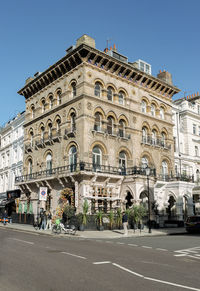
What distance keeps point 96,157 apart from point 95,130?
8.99 feet

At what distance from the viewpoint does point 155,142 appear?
35750 millimetres

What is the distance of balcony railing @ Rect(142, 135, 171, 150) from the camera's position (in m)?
34.5

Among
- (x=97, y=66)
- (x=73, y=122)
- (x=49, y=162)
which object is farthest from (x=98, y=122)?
(x=49, y=162)

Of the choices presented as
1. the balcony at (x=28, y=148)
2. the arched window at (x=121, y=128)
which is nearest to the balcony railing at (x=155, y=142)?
the arched window at (x=121, y=128)

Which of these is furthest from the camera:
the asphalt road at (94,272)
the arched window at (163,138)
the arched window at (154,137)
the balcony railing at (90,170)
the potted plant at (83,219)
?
the arched window at (163,138)

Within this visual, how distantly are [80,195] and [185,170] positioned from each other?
19.5 m

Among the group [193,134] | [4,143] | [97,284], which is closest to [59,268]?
[97,284]

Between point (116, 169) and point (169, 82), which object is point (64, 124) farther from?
point (169, 82)

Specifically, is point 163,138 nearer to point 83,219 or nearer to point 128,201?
point 128,201

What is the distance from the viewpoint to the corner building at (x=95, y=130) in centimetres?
2822

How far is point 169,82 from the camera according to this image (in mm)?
39250

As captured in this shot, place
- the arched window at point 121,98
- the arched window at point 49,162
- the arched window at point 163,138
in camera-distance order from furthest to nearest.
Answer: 1. the arched window at point 163,138
2. the arched window at point 121,98
3. the arched window at point 49,162

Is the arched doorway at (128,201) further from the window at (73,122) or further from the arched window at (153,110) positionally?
the arched window at (153,110)

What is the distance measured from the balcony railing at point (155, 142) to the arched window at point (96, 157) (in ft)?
22.2
